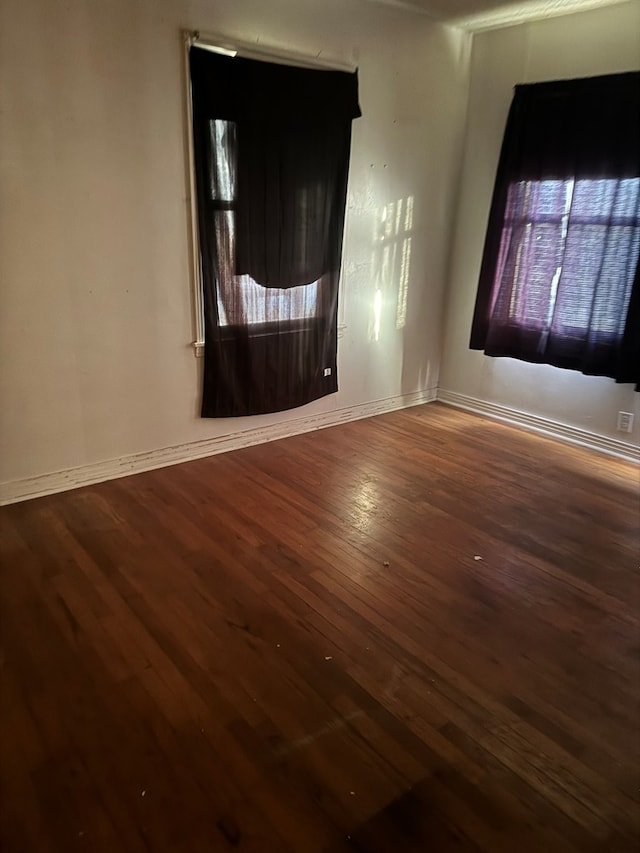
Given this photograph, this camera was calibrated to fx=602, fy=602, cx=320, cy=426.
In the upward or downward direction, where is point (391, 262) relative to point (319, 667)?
upward

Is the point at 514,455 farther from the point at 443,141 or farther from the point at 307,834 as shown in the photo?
the point at 307,834

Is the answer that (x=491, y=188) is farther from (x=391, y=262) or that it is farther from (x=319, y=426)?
(x=319, y=426)

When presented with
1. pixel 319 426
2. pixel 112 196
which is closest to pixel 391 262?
pixel 319 426

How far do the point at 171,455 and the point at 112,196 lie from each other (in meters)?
1.40

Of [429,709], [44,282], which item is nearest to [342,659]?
[429,709]

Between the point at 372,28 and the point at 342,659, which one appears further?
the point at 372,28

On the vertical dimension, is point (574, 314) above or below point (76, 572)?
above

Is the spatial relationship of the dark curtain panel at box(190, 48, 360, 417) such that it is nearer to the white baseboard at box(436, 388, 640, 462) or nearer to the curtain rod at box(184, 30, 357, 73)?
the curtain rod at box(184, 30, 357, 73)

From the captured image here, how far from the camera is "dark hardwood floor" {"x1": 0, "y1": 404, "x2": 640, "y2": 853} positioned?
150cm

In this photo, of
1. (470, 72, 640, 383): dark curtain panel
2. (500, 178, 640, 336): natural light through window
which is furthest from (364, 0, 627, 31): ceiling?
(500, 178, 640, 336): natural light through window

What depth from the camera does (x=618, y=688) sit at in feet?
6.40

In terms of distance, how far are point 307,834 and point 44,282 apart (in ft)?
8.10

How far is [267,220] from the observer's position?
334 centimetres

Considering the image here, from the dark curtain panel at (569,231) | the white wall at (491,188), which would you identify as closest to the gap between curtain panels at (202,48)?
the white wall at (491,188)
